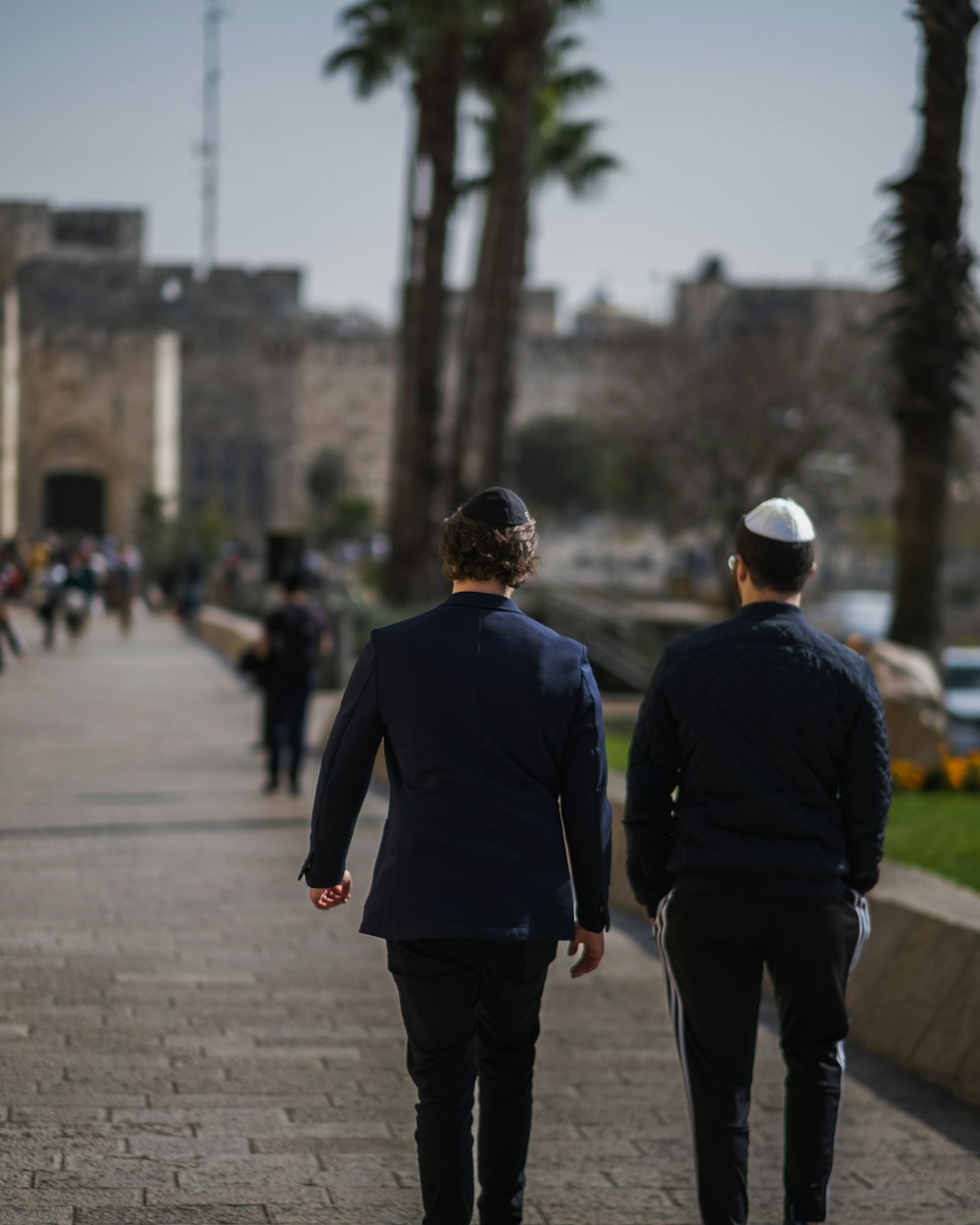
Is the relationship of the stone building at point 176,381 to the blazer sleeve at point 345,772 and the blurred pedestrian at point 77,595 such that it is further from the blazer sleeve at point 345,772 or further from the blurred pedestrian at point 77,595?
the blazer sleeve at point 345,772

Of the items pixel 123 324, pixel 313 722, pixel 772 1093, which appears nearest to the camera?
pixel 772 1093

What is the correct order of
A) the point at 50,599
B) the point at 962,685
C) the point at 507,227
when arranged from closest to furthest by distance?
the point at 962,685
the point at 507,227
the point at 50,599

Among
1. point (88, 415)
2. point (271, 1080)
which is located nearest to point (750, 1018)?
point (271, 1080)

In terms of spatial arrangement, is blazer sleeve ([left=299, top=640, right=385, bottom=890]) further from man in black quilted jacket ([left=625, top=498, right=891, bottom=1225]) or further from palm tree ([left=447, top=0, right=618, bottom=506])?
palm tree ([left=447, top=0, right=618, bottom=506])

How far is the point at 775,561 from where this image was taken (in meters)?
3.96

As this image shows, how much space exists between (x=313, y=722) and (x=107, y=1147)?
1344cm

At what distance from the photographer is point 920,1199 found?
4605 mm

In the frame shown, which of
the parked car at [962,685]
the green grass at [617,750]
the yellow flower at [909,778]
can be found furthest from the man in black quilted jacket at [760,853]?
the parked car at [962,685]

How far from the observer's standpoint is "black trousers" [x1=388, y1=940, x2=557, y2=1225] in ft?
11.9

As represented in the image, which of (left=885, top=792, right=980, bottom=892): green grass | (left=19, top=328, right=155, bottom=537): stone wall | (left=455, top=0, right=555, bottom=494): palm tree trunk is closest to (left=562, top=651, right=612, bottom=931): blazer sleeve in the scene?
(left=885, top=792, right=980, bottom=892): green grass

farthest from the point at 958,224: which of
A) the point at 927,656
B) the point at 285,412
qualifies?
the point at 285,412

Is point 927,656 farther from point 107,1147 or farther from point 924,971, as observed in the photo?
point 107,1147

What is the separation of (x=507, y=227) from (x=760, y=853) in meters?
18.5

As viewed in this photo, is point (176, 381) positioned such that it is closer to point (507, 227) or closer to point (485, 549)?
point (507, 227)
